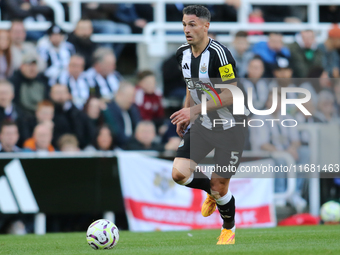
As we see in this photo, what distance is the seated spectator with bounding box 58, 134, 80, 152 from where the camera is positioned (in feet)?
34.9

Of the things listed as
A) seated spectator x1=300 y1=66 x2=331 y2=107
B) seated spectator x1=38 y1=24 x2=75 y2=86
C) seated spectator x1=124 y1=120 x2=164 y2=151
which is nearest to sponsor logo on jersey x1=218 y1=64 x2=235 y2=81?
seated spectator x1=124 y1=120 x2=164 y2=151

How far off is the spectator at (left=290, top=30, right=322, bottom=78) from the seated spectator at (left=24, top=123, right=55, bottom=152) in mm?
5757

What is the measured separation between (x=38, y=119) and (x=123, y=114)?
1728mm

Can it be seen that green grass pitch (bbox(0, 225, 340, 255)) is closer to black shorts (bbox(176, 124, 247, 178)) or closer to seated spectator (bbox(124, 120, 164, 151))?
black shorts (bbox(176, 124, 247, 178))

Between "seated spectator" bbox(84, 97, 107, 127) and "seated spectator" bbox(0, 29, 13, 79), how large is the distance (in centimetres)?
170

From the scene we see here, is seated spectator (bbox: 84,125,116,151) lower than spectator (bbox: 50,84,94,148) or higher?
lower

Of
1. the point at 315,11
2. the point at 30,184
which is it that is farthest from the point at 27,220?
the point at 315,11

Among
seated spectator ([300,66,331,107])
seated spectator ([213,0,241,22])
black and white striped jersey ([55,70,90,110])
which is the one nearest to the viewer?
black and white striped jersey ([55,70,90,110])

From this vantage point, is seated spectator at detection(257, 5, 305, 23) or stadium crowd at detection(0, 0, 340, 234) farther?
seated spectator at detection(257, 5, 305, 23)

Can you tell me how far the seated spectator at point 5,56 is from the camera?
11461 mm

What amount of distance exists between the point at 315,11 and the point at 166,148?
5.76m

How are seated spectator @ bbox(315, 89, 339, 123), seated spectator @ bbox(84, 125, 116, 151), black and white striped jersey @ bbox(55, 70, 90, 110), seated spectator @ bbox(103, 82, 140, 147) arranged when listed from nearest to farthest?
seated spectator @ bbox(84, 125, 116, 151) < seated spectator @ bbox(103, 82, 140, 147) < black and white striped jersey @ bbox(55, 70, 90, 110) < seated spectator @ bbox(315, 89, 339, 123)

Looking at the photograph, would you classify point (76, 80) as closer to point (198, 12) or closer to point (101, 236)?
point (198, 12)

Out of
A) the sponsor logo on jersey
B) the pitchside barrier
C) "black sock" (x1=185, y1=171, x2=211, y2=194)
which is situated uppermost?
the sponsor logo on jersey
